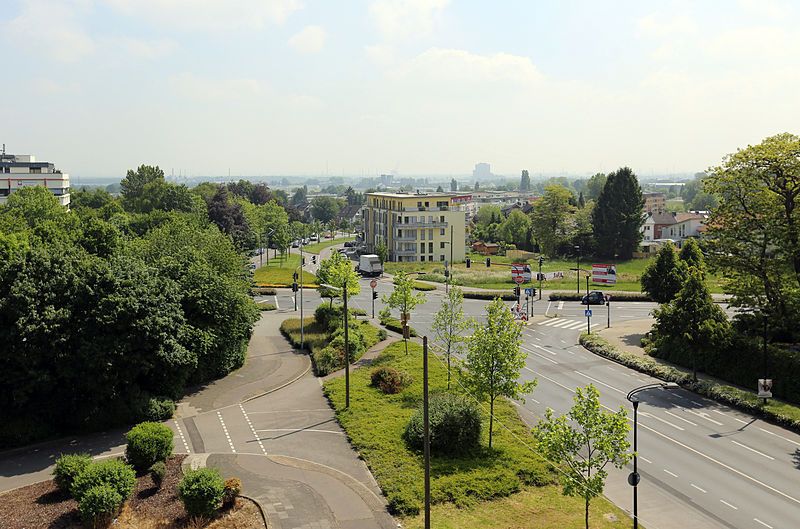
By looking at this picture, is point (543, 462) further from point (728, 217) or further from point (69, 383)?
point (728, 217)

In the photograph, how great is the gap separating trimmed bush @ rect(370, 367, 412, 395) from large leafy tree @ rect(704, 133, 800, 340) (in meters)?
22.5

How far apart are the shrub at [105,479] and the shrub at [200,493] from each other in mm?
2068

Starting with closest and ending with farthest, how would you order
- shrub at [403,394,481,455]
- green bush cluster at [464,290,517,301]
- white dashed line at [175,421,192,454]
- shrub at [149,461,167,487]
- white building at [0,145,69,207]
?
shrub at [149,461,167,487] < shrub at [403,394,481,455] < white dashed line at [175,421,192,454] < green bush cluster at [464,290,517,301] < white building at [0,145,69,207]

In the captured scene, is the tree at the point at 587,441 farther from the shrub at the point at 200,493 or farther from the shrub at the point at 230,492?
the shrub at the point at 200,493

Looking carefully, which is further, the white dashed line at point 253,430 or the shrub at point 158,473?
the white dashed line at point 253,430

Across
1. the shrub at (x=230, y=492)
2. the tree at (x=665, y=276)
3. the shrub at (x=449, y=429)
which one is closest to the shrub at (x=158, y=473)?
the shrub at (x=230, y=492)

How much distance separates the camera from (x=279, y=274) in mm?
83750

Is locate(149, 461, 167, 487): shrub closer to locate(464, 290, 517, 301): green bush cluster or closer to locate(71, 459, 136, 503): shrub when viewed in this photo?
locate(71, 459, 136, 503): shrub

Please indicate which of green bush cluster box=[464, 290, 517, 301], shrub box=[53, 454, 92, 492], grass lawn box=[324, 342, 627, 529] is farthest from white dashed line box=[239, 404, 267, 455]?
green bush cluster box=[464, 290, 517, 301]

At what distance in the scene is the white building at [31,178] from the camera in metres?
108

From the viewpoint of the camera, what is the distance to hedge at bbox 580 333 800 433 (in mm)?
29883

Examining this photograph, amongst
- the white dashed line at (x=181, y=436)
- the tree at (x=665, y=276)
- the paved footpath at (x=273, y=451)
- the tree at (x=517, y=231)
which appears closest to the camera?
the paved footpath at (x=273, y=451)

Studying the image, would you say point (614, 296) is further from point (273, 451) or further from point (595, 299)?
point (273, 451)

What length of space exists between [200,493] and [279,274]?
6487 cm
